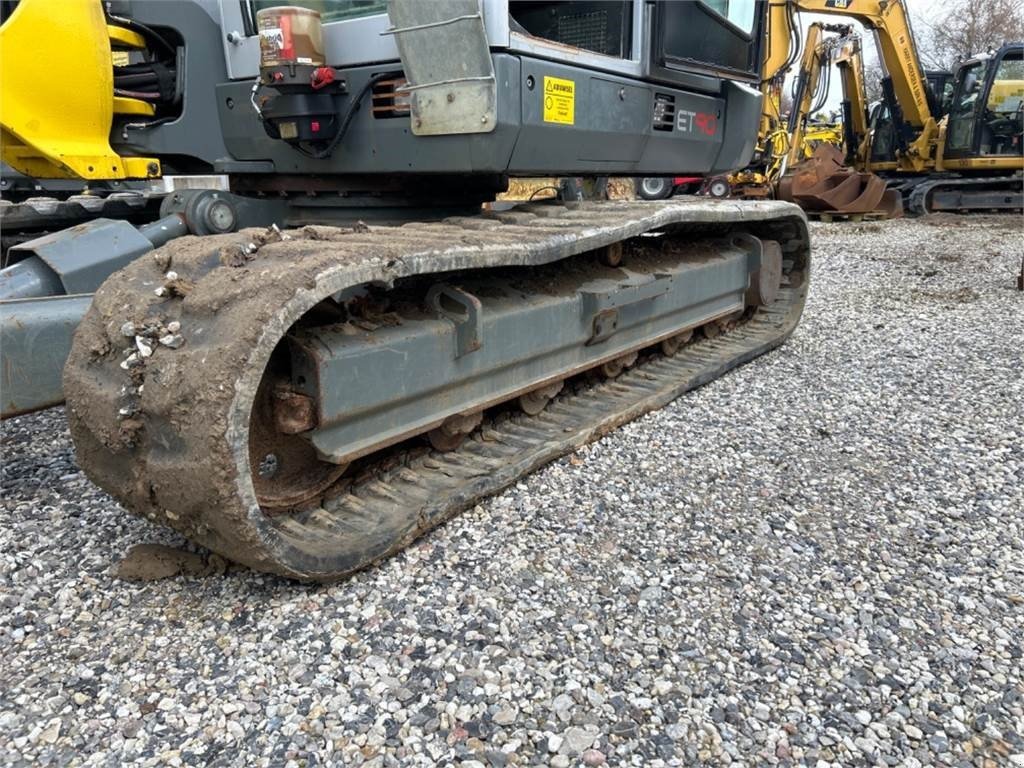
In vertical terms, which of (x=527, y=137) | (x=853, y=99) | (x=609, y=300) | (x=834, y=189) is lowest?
(x=609, y=300)

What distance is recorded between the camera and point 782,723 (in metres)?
1.72

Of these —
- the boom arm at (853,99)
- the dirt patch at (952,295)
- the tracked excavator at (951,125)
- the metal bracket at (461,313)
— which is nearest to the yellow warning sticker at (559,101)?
the metal bracket at (461,313)

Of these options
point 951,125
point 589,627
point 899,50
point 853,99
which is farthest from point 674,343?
point 853,99

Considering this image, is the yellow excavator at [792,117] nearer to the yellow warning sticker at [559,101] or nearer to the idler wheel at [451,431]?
the yellow warning sticker at [559,101]

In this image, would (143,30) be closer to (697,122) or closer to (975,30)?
(697,122)

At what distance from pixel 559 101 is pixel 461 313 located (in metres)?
0.93

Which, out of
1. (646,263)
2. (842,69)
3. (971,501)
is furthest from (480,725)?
(842,69)

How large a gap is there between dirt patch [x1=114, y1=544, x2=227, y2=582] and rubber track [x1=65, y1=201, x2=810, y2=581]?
0.21 m

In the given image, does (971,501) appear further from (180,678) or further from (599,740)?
(180,678)

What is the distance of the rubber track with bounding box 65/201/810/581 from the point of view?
180 centimetres

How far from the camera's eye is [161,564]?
7.22 ft

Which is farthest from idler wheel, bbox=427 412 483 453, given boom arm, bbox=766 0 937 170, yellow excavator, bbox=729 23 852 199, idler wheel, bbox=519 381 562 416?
yellow excavator, bbox=729 23 852 199

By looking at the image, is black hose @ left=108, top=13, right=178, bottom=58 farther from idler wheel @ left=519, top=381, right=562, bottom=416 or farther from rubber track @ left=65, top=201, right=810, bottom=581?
idler wheel @ left=519, top=381, right=562, bottom=416

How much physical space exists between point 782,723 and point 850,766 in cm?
15
